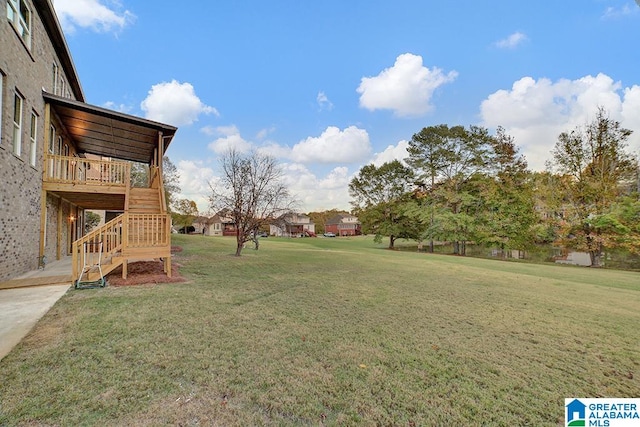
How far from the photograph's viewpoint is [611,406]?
8.78 ft

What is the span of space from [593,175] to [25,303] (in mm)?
27639

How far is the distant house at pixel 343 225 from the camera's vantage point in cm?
6900

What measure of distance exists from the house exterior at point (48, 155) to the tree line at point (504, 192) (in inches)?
907

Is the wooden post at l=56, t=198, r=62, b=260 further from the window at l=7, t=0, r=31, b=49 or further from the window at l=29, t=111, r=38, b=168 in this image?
the window at l=7, t=0, r=31, b=49

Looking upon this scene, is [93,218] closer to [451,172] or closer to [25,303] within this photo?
[25,303]

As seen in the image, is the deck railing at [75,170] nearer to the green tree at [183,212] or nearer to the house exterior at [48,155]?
the house exterior at [48,155]

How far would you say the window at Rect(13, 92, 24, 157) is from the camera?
7.27 m

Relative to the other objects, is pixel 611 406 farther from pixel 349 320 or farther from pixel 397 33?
pixel 397 33

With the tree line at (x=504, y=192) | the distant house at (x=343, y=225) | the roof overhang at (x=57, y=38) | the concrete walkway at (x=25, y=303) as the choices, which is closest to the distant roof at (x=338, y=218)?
the distant house at (x=343, y=225)

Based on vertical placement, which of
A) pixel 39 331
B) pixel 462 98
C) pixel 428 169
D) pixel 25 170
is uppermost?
pixel 462 98

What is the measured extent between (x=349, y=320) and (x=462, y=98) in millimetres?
20956

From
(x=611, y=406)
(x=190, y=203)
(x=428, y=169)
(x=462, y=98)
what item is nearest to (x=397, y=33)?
(x=462, y=98)

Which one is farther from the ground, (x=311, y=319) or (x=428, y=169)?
(x=428, y=169)

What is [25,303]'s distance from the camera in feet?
17.3
